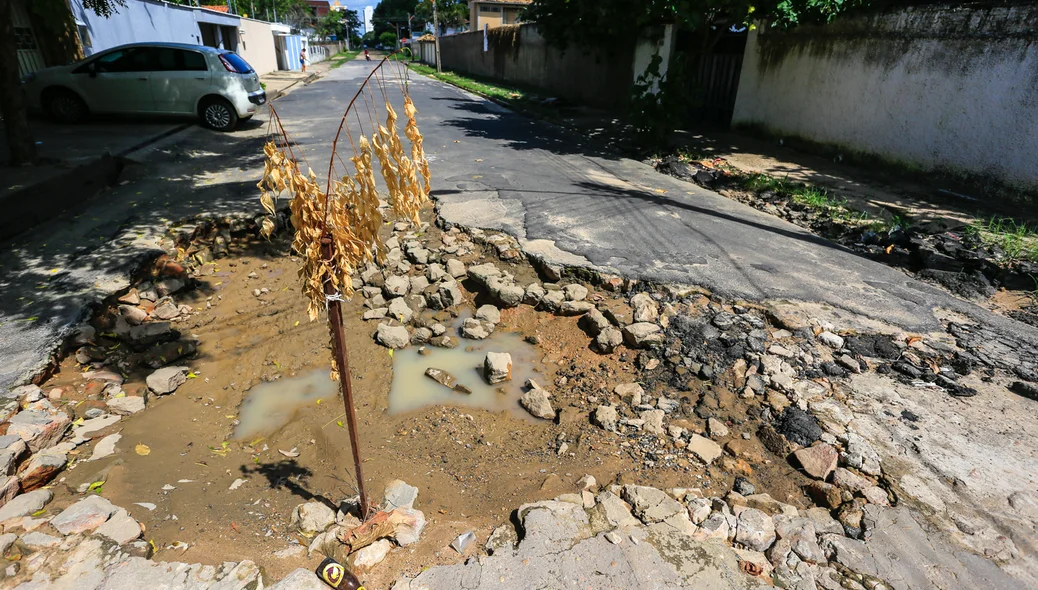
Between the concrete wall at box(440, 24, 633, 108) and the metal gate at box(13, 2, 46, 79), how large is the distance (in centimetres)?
1242

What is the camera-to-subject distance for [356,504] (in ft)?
9.34

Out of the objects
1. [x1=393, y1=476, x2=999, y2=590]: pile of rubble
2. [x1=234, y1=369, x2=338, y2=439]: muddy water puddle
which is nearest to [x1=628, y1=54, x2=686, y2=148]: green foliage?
[x1=234, y1=369, x2=338, y2=439]: muddy water puddle

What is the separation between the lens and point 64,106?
10273mm

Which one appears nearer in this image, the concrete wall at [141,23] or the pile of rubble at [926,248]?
the pile of rubble at [926,248]

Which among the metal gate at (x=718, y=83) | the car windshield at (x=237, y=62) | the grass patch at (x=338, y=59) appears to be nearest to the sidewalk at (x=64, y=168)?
the car windshield at (x=237, y=62)

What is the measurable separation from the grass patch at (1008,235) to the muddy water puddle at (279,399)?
21.3 ft

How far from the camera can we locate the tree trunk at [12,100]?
6398mm

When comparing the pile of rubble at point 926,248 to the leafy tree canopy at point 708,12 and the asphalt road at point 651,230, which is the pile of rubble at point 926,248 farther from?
the leafy tree canopy at point 708,12

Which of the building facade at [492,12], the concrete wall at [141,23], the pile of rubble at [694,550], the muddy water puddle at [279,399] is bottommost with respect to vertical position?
the muddy water puddle at [279,399]

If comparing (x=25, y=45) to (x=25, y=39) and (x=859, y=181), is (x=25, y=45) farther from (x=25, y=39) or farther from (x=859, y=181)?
(x=859, y=181)

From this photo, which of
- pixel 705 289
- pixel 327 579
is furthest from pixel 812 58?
pixel 327 579

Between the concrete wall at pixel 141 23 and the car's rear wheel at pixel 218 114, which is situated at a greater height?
the concrete wall at pixel 141 23

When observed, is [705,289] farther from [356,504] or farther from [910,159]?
[910,159]

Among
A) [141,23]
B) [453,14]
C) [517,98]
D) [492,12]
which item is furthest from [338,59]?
[141,23]
